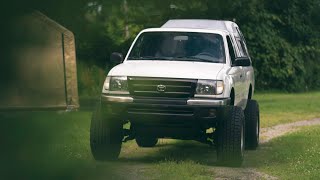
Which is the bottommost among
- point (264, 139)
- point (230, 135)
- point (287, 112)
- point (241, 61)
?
point (287, 112)

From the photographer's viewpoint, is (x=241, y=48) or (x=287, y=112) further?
(x=287, y=112)

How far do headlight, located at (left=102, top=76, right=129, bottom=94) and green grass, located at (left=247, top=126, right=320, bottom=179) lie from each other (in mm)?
2238

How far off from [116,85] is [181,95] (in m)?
0.93

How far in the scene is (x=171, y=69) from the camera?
32.9ft

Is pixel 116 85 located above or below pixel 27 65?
below

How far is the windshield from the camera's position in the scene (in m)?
10.9

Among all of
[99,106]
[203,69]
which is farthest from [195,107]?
[99,106]

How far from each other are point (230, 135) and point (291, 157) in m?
1.90

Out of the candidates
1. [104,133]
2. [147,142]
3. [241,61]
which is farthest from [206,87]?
[147,142]

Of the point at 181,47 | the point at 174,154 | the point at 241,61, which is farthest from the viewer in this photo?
the point at 174,154

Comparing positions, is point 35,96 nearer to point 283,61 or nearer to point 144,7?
point 144,7

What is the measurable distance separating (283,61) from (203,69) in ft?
84.9

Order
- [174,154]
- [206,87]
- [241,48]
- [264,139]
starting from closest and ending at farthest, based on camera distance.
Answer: [206,87]
[174,154]
[241,48]
[264,139]

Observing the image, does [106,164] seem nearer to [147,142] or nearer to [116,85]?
[116,85]
